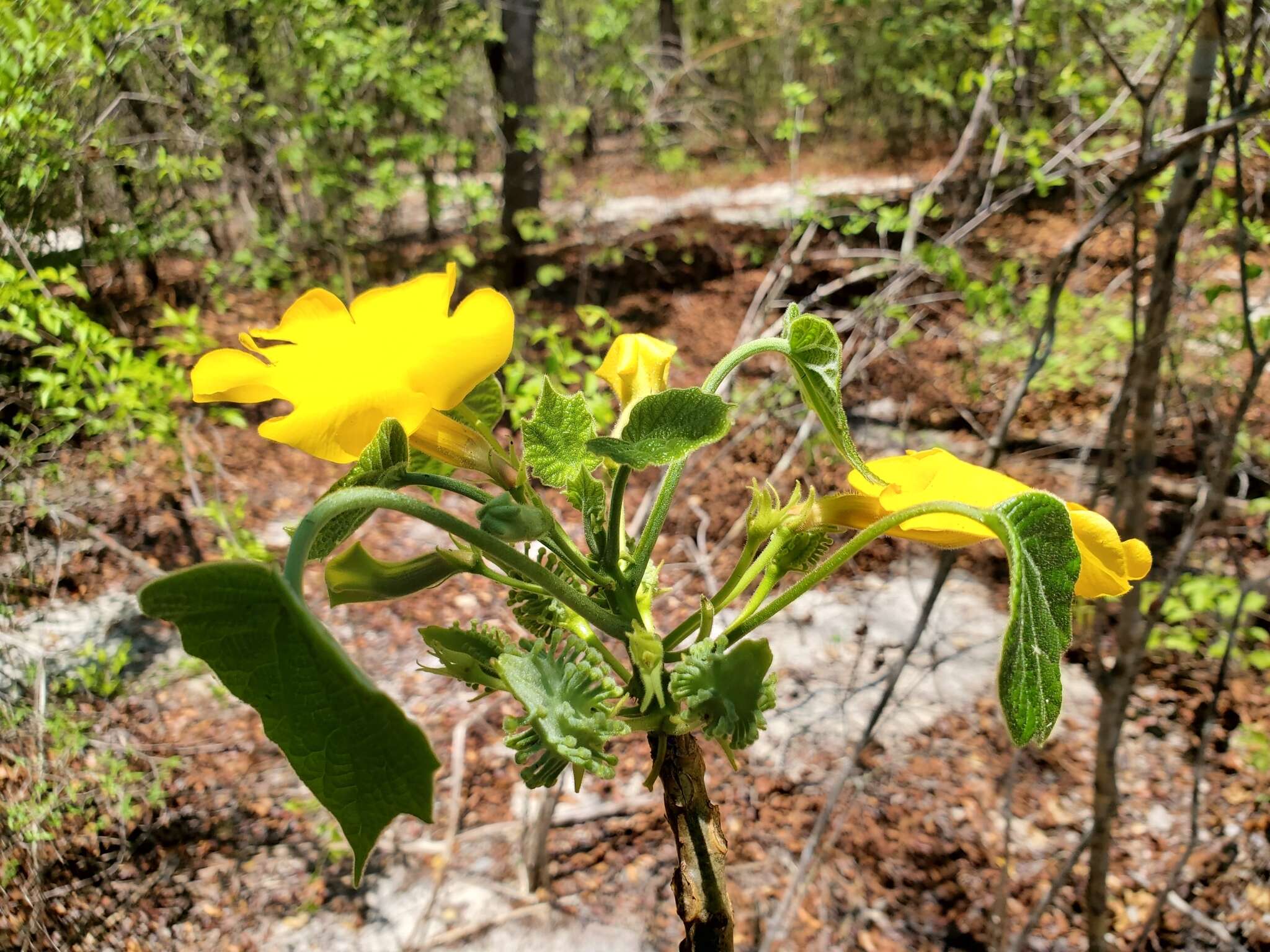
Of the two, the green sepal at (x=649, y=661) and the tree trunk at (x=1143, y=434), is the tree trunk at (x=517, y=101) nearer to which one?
the tree trunk at (x=1143, y=434)

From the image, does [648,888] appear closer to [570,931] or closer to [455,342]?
[570,931]

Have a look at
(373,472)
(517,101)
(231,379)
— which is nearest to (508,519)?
(373,472)

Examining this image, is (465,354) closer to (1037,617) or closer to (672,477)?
(672,477)

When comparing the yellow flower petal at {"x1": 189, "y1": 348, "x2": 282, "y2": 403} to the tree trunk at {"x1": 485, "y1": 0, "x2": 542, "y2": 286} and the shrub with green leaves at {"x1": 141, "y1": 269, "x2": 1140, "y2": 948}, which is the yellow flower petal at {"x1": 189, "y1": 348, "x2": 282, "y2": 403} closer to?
the shrub with green leaves at {"x1": 141, "y1": 269, "x2": 1140, "y2": 948}

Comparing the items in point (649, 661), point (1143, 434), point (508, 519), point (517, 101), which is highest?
point (517, 101)

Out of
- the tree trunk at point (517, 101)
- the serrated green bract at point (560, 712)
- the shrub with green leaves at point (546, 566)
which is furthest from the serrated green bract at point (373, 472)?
the tree trunk at point (517, 101)

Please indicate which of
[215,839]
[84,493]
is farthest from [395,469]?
[84,493]
